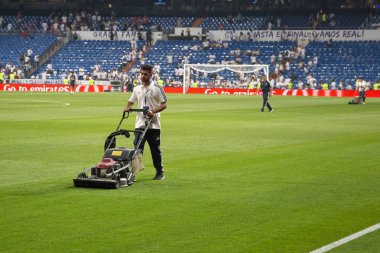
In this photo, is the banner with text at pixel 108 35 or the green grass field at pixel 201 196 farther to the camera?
the banner with text at pixel 108 35

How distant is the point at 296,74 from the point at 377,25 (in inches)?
419

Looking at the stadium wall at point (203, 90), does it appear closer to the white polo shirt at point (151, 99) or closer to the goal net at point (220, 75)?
the goal net at point (220, 75)

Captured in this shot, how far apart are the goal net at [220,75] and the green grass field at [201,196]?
50.9 metres

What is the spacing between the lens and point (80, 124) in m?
31.8

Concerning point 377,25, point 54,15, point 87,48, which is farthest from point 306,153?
point 54,15

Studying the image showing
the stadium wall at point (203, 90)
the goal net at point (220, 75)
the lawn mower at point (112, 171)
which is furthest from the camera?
the goal net at point (220, 75)

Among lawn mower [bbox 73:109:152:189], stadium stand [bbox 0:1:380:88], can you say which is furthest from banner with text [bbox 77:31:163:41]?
lawn mower [bbox 73:109:152:189]

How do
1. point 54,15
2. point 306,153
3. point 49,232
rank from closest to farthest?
1. point 49,232
2. point 306,153
3. point 54,15

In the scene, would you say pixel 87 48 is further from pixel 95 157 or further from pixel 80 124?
pixel 95 157

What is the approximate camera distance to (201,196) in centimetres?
1377

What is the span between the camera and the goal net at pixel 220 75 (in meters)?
78.2

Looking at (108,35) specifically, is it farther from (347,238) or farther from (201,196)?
(347,238)

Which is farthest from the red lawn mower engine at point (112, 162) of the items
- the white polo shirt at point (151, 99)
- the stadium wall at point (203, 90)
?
the stadium wall at point (203, 90)

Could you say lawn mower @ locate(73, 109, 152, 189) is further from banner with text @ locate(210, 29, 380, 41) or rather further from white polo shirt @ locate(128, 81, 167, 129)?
banner with text @ locate(210, 29, 380, 41)
